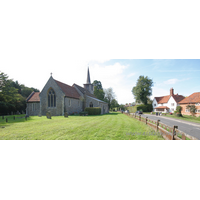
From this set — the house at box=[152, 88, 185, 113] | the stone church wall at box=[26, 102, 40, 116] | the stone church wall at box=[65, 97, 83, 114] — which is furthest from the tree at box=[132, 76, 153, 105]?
the stone church wall at box=[26, 102, 40, 116]

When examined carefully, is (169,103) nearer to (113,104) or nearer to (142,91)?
(142,91)

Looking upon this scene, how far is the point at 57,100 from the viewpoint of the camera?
62.7 ft

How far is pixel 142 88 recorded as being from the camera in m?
11.3

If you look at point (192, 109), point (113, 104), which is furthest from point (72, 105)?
point (113, 104)

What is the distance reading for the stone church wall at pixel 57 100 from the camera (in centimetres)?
1884

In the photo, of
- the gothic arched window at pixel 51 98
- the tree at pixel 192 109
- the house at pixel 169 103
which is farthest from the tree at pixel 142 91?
the gothic arched window at pixel 51 98

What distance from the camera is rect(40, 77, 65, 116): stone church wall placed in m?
18.8

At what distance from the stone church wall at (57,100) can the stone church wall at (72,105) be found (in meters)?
1.16

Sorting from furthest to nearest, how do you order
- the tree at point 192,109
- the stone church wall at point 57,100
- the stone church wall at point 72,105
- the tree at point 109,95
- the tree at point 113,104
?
the tree at point 113,104
the tree at point 109,95
the stone church wall at point 72,105
the stone church wall at point 57,100
the tree at point 192,109

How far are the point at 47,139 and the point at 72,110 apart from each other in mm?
16613

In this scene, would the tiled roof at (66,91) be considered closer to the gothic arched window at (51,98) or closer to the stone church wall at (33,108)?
the gothic arched window at (51,98)

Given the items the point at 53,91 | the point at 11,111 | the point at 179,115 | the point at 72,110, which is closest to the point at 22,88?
the point at 11,111

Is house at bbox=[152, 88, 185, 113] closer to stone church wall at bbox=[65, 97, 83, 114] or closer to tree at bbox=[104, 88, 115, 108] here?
stone church wall at bbox=[65, 97, 83, 114]
